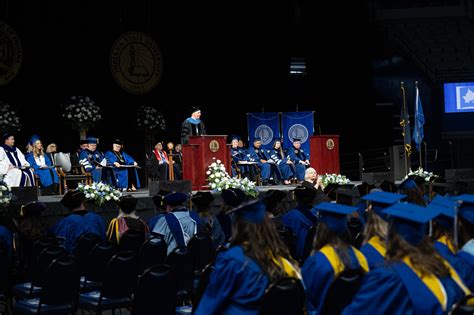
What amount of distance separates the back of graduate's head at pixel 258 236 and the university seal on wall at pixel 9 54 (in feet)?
42.8

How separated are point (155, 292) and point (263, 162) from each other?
40.3 ft

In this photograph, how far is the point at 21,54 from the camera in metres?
15.4

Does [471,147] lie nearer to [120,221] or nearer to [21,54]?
[21,54]

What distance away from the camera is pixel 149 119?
54.6 feet

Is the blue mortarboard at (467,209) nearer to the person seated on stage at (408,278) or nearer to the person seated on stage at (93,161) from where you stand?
the person seated on stage at (408,278)

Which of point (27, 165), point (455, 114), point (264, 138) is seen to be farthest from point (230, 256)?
point (455, 114)

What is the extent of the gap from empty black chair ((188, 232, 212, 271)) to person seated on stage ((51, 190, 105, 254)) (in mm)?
1194

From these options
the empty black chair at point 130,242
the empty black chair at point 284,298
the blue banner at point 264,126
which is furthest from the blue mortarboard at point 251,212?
the blue banner at point 264,126

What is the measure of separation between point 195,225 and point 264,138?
11.1m

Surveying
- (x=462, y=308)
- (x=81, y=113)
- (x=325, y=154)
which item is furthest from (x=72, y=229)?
(x=325, y=154)

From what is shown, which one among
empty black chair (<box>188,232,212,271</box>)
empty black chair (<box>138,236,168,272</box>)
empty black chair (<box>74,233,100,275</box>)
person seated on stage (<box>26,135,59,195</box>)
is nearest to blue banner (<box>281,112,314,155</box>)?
person seated on stage (<box>26,135,59,195</box>)

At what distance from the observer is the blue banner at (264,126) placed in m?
18.0

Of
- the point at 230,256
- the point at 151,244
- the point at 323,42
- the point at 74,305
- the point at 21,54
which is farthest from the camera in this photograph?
the point at 323,42

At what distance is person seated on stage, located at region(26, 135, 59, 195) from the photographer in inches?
524
